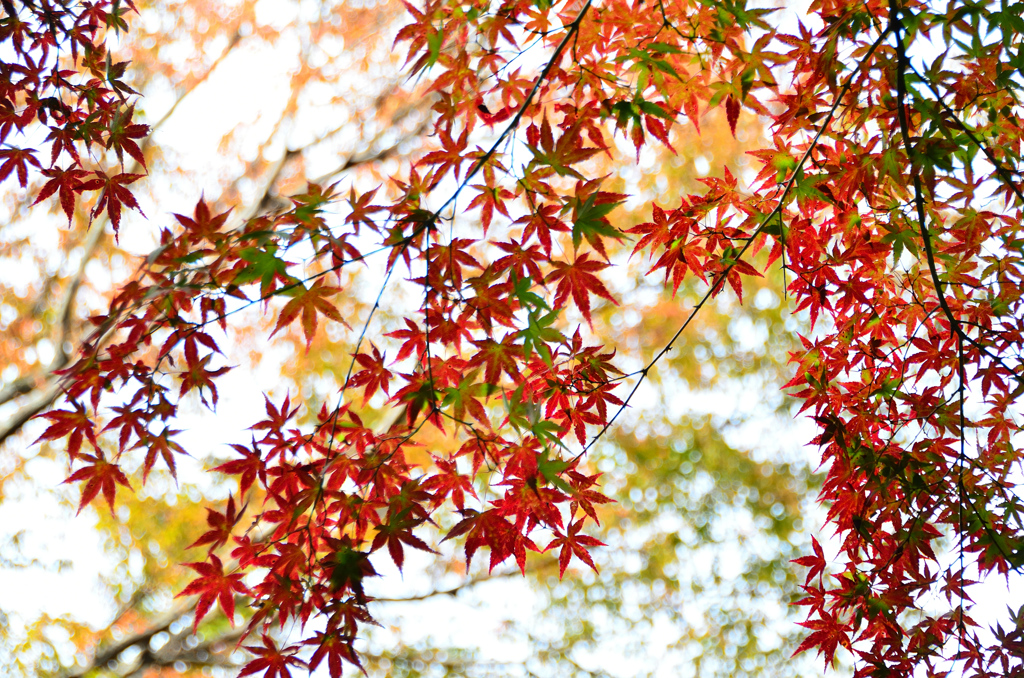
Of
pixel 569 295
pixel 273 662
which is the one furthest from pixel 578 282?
pixel 273 662

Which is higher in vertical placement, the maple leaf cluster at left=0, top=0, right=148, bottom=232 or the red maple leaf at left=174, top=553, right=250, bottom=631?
the maple leaf cluster at left=0, top=0, right=148, bottom=232

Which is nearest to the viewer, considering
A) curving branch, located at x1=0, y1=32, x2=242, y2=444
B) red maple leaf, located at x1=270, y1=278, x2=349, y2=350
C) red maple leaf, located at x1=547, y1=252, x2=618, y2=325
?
red maple leaf, located at x1=270, y1=278, x2=349, y2=350

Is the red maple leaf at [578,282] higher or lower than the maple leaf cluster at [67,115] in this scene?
lower

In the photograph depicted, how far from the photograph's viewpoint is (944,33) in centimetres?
128

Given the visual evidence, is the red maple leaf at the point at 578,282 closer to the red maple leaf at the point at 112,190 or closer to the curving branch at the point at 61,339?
the red maple leaf at the point at 112,190

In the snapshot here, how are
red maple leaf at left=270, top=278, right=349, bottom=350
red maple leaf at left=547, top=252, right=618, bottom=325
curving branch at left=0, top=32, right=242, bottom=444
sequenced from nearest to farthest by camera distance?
red maple leaf at left=270, top=278, right=349, bottom=350
red maple leaf at left=547, top=252, right=618, bottom=325
curving branch at left=0, top=32, right=242, bottom=444

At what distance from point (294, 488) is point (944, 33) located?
1.51m

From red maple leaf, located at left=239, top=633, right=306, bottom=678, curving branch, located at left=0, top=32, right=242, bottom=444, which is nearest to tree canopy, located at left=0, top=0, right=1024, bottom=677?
red maple leaf, located at left=239, top=633, right=306, bottom=678

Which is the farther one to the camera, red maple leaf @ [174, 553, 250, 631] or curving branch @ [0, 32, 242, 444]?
curving branch @ [0, 32, 242, 444]

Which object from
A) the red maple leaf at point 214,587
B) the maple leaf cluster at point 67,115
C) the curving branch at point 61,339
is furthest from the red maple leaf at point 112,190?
the curving branch at point 61,339

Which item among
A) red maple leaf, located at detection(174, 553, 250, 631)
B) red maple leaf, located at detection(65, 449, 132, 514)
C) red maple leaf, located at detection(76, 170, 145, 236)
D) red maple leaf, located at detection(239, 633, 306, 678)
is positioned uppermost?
red maple leaf, located at detection(76, 170, 145, 236)

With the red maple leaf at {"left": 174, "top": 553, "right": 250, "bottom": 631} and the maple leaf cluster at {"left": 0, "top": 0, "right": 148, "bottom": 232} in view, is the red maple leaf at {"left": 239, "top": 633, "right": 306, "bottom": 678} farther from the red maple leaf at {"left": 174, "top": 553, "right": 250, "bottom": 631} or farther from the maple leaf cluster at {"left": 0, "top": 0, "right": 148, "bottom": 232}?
the maple leaf cluster at {"left": 0, "top": 0, "right": 148, "bottom": 232}

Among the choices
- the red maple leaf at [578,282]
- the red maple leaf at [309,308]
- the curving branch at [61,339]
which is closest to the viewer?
the red maple leaf at [309,308]

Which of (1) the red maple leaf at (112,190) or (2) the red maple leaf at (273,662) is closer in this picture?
(2) the red maple leaf at (273,662)
